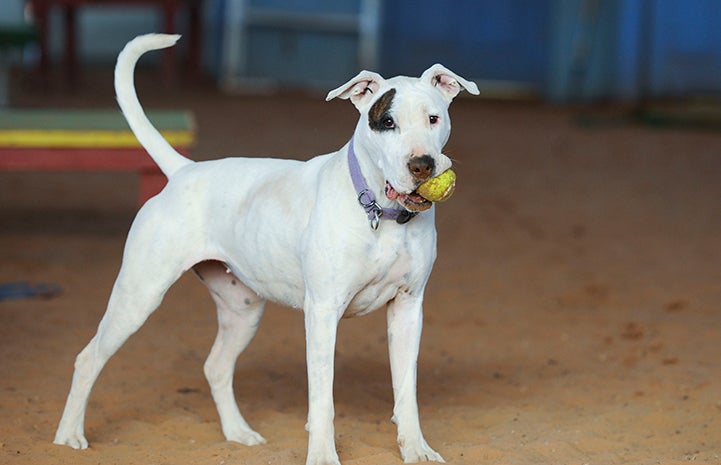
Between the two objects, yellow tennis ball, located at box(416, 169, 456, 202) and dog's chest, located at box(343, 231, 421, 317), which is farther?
dog's chest, located at box(343, 231, 421, 317)

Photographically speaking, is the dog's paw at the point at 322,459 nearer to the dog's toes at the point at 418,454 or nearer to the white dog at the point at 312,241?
the white dog at the point at 312,241

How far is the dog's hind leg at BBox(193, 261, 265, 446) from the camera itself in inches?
204

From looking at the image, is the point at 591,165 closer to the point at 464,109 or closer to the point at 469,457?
the point at 464,109

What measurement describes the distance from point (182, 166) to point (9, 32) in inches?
310

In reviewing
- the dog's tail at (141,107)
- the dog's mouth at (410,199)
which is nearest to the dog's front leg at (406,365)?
the dog's mouth at (410,199)

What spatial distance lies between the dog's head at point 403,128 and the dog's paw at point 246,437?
1.39 meters

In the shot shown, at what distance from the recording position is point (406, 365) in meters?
4.66

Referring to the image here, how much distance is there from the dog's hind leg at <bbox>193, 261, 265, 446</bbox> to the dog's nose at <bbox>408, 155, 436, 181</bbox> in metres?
1.39

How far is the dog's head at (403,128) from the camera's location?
4055 millimetres

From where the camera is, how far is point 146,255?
4852mm

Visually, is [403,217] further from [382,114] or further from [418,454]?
[418,454]

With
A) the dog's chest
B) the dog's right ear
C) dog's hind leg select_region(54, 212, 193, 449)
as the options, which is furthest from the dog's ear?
dog's hind leg select_region(54, 212, 193, 449)

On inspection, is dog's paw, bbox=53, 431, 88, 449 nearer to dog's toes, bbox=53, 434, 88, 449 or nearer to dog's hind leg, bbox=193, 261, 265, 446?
dog's toes, bbox=53, 434, 88, 449

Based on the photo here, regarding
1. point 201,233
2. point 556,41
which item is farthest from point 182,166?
point 556,41
